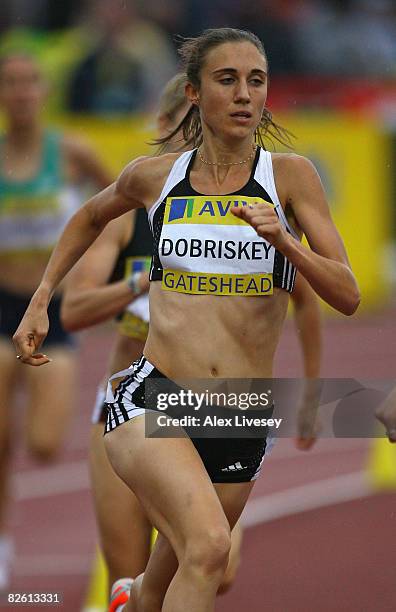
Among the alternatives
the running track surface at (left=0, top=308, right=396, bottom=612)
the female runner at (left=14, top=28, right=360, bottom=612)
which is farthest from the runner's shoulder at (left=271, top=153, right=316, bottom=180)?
the running track surface at (left=0, top=308, right=396, bottom=612)

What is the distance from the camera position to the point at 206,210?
473 centimetres

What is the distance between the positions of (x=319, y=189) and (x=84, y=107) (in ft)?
41.2

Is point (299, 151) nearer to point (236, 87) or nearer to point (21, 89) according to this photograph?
point (21, 89)

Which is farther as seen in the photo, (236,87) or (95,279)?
(95,279)

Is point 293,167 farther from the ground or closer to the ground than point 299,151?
farther from the ground

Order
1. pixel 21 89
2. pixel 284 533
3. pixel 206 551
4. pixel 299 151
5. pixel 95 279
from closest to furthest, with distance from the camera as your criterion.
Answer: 1. pixel 206 551
2. pixel 95 279
3. pixel 21 89
4. pixel 284 533
5. pixel 299 151

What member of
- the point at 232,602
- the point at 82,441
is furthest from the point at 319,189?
the point at 82,441

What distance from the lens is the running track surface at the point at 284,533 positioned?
7.30 meters

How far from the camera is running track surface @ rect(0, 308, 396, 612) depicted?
7297 millimetres

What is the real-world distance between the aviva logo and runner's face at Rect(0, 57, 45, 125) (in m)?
3.26

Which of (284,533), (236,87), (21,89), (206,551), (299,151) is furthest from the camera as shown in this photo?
(299,151)

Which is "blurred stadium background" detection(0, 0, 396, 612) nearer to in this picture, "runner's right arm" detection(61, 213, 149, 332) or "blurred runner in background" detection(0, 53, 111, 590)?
"blurred runner in background" detection(0, 53, 111, 590)

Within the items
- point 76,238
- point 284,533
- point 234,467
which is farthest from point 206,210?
point 284,533

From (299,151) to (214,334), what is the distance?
11775 mm
